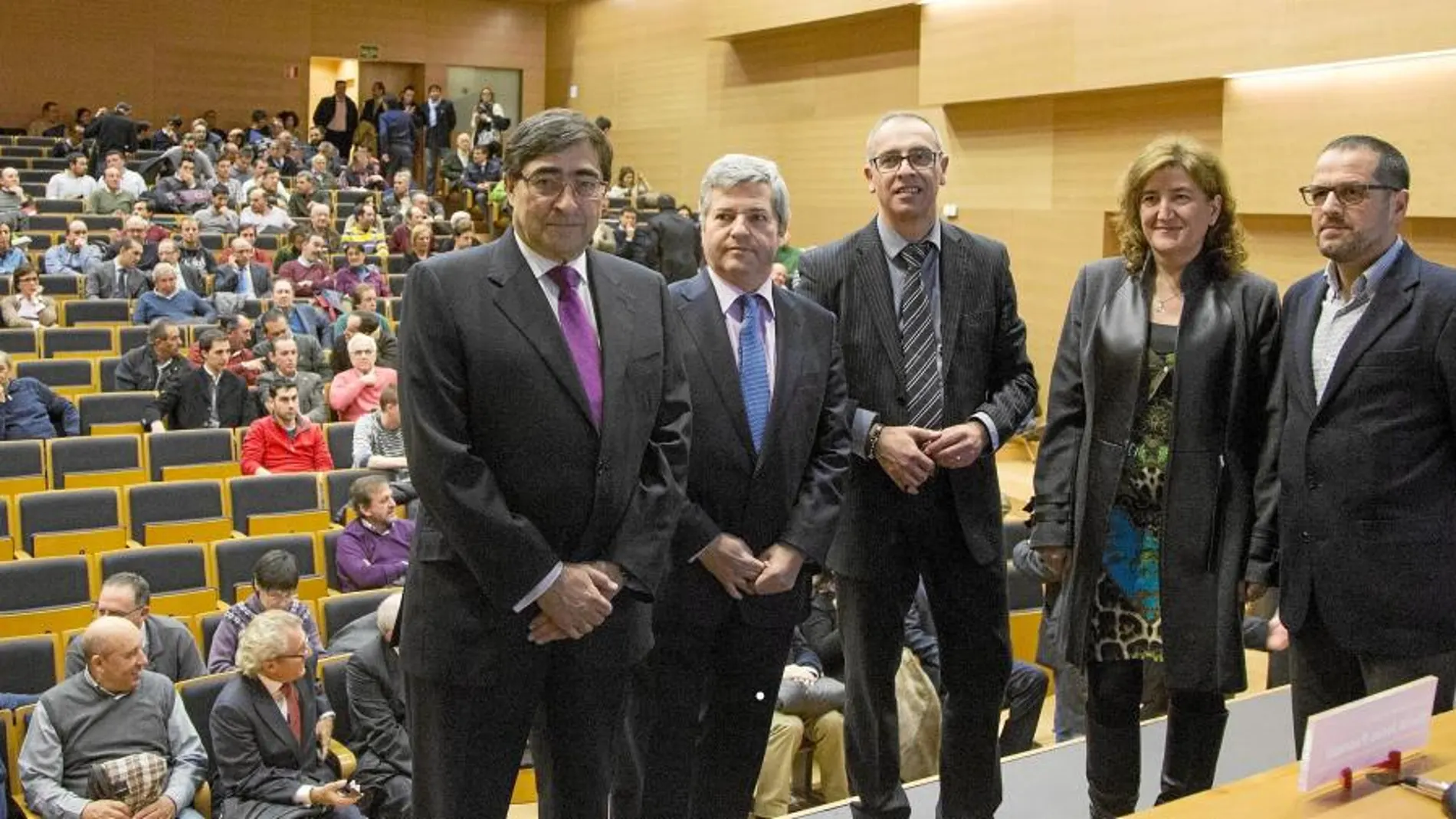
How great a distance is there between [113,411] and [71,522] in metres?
1.62

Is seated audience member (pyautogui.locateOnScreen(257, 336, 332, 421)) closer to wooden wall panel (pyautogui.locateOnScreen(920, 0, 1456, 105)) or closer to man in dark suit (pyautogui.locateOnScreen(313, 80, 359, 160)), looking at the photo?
wooden wall panel (pyautogui.locateOnScreen(920, 0, 1456, 105))

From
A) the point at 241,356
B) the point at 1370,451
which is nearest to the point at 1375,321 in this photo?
the point at 1370,451

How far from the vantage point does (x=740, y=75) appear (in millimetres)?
14391

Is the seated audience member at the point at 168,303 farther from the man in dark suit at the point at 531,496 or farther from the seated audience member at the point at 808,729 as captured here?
the man in dark suit at the point at 531,496

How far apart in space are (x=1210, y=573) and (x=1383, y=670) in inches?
11.9

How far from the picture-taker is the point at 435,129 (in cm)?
1591

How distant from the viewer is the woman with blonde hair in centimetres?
234

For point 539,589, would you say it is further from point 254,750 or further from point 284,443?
point 284,443

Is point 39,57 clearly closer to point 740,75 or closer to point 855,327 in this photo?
point 740,75

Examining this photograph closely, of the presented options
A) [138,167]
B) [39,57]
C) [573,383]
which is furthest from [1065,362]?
[39,57]

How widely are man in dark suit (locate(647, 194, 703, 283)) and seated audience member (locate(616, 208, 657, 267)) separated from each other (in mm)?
93

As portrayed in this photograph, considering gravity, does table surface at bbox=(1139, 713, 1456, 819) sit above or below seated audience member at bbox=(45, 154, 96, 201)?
below

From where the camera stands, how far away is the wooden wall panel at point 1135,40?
24.9 feet

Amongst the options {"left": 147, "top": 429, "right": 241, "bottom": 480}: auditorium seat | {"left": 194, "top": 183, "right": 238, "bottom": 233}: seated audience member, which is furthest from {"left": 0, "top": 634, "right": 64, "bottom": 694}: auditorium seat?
{"left": 194, "top": 183, "right": 238, "bottom": 233}: seated audience member
